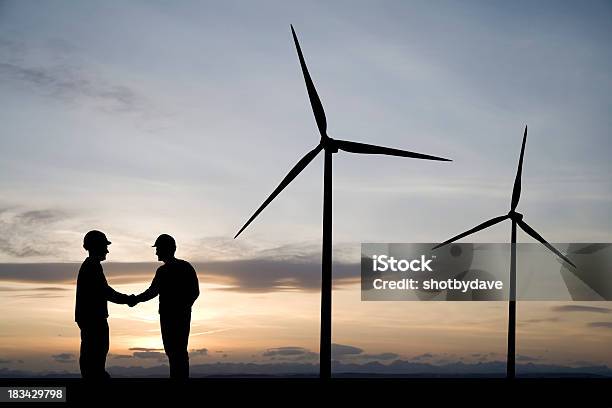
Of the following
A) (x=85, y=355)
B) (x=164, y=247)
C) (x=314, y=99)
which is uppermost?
(x=314, y=99)

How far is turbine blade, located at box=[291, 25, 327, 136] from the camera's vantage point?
32.2 metres

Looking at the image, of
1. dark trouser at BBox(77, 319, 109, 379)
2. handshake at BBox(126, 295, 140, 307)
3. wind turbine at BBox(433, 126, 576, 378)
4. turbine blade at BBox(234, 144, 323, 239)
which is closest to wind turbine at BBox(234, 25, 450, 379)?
turbine blade at BBox(234, 144, 323, 239)

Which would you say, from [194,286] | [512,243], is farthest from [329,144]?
[512,243]

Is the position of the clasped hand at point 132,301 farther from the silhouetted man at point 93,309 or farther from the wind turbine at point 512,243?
the wind turbine at point 512,243

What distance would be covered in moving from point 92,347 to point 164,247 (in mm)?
3110

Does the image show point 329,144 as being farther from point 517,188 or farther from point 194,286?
point 517,188

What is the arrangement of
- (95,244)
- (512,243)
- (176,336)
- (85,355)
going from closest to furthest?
(85,355) < (95,244) < (176,336) < (512,243)

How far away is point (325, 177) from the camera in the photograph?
29406mm

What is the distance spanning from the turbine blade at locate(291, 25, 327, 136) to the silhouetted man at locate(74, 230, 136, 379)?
12826 mm
